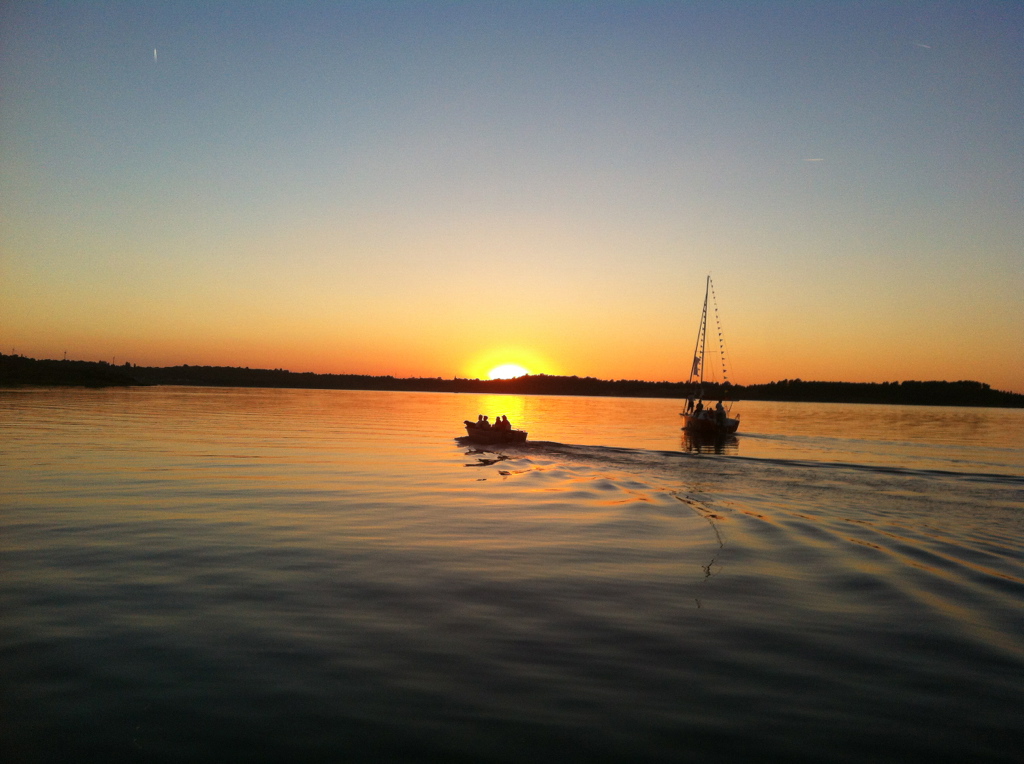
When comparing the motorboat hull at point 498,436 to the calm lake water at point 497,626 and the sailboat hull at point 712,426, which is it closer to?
the calm lake water at point 497,626

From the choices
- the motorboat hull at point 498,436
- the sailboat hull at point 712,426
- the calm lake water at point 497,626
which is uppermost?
the sailboat hull at point 712,426

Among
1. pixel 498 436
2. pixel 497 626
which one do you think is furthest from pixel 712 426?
pixel 497 626

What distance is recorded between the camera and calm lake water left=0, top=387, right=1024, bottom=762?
7914 mm

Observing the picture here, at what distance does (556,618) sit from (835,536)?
13.1 m

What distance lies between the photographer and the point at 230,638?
10.8 meters

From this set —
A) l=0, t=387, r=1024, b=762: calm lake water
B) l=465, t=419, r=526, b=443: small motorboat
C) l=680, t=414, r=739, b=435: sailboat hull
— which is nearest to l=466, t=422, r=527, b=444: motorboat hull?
l=465, t=419, r=526, b=443: small motorboat

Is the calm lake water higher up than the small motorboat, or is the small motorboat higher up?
the small motorboat

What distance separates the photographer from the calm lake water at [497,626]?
7.91 metres

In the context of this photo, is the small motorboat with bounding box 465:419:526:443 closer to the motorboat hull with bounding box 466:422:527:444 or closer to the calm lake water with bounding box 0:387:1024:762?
the motorboat hull with bounding box 466:422:527:444

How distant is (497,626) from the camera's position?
460 inches

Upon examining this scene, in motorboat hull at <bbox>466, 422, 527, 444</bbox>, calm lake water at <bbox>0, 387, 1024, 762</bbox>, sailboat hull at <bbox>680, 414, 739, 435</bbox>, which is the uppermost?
sailboat hull at <bbox>680, 414, 739, 435</bbox>

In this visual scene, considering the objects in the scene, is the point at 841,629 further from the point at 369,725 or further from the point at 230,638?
the point at 230,638

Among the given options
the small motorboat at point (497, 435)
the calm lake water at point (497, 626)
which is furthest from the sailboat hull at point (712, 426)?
the calm lake water at point (497, 626)

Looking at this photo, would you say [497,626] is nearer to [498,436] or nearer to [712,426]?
[498,436]
